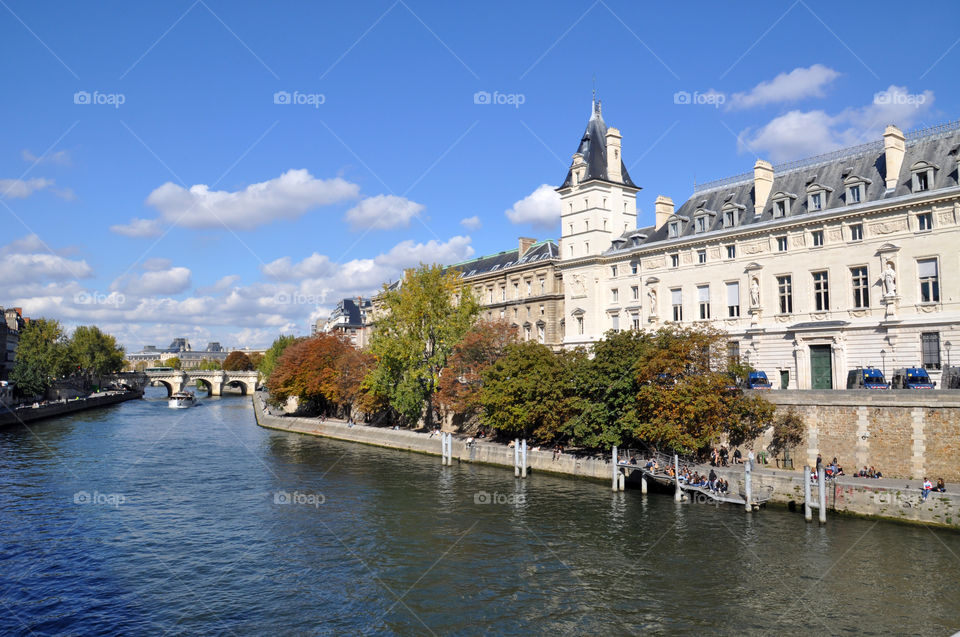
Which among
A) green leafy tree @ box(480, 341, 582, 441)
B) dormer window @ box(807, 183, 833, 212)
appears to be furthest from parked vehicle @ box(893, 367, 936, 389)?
green leafy tree @ box(480, 341, 582, 441)

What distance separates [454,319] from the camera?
68.8 metres

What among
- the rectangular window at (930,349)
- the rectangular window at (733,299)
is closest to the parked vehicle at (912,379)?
the rectangular window at (930,349)

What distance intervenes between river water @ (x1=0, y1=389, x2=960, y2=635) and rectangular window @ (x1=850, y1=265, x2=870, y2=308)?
1725 cm

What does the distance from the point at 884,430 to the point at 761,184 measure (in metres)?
22.6

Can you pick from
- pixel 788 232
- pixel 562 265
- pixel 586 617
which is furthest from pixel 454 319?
pixel 586 617

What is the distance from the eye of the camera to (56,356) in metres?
120

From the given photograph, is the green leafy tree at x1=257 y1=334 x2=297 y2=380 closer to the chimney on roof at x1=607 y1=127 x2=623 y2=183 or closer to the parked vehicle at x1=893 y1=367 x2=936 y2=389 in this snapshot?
the chimney on roof at x1=607 y1=127 x2=623 y2=183

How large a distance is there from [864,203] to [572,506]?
27288mm

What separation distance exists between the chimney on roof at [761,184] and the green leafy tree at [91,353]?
12361 cm

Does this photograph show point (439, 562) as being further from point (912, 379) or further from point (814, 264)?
point (814, 264)

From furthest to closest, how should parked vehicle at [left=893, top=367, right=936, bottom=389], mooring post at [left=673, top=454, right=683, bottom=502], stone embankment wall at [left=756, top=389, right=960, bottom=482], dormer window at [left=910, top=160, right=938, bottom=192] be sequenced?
dormer window at [left=910, top=160, right=938, bottom=192] < parked vehicle at [left=893, top=367, right=936, bottom=389] < mooring post at [left=673, top=454, right=683, bottom=502] < stone embankment wall at [left=756, top=389, right=960, bottom=482]

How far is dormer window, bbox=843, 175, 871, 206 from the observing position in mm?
46562

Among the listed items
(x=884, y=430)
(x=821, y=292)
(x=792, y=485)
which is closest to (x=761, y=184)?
(x=821, y=292)

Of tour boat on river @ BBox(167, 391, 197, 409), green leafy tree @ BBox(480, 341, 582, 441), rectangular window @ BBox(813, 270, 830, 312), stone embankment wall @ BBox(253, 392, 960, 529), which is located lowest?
stone embankment wall @ BBox(253, 392, 960, 529)
